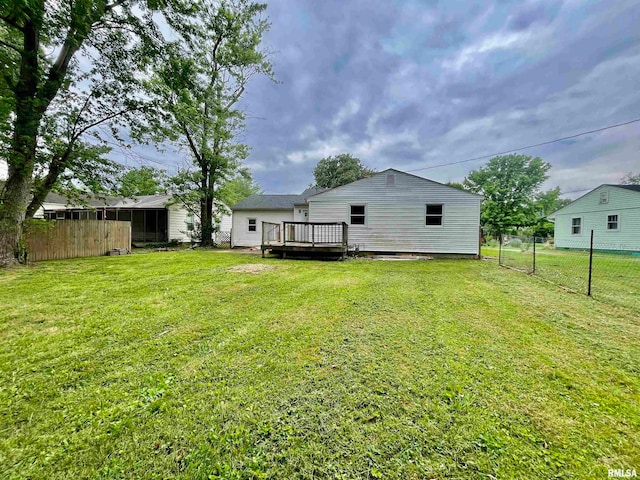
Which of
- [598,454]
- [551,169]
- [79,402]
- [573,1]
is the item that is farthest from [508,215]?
[79,402]

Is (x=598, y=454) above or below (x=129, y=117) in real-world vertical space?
below

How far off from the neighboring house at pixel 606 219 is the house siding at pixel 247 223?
733 inches

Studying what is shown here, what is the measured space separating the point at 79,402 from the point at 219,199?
15525 millimetres

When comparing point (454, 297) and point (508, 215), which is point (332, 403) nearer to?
point (454, 297)

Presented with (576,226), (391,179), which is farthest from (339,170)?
(576,226)

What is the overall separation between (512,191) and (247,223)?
28.2 m

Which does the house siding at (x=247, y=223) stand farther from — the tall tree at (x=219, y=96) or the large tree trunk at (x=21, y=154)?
the large tree trunk at (x=21, y=154)

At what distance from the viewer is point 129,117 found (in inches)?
345

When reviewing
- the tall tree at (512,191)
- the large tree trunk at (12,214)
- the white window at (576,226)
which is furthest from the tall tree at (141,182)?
the tall tree at (512,191)

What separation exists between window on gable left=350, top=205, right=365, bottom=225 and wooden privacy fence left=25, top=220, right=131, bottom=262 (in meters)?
11.0

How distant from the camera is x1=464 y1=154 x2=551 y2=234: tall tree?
26234 mm

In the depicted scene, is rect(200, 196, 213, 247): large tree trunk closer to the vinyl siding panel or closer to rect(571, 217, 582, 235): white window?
the vinyl siding panel

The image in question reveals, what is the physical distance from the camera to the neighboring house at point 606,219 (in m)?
13.9

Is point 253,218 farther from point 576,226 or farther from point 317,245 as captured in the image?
point 576,226
